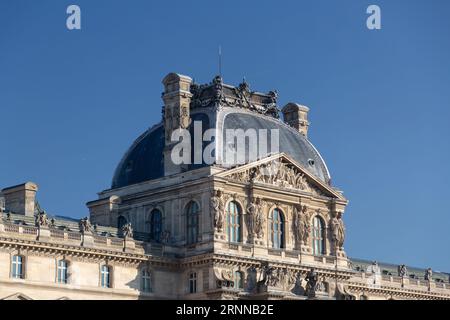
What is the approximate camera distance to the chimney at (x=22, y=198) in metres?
85.6

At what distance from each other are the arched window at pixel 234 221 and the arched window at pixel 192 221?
2384mm

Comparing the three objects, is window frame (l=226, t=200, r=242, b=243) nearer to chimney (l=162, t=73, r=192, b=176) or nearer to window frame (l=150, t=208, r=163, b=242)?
chimney (l=162, t=73, r=192, b=176)

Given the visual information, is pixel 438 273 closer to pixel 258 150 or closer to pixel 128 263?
pixel 258 150

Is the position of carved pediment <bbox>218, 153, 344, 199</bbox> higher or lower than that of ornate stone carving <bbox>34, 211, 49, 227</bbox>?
higher

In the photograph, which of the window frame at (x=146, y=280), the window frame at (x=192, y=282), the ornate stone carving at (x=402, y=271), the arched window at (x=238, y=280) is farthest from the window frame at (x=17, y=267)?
the ornate stone carving at (x=402, y=271)

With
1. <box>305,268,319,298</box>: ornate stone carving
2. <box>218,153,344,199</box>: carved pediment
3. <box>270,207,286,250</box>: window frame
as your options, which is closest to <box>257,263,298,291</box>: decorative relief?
<box>305,268,319,298</box>: ornate stone carving

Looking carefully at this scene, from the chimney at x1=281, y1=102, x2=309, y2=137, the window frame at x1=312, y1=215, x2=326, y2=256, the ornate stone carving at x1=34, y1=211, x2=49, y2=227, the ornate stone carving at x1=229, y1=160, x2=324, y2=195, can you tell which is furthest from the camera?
the chimney at x1=281, y1=102, x2=309, y2=137

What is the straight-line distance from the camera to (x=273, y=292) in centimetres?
8669

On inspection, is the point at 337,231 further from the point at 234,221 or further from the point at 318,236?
the point at 234,221

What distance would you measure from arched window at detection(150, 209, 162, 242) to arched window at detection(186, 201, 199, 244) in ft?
9.59

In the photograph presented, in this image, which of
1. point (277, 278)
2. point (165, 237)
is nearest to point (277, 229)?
point (277, 278)

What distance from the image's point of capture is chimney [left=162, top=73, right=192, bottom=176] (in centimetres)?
9044

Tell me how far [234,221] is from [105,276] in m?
11.1
